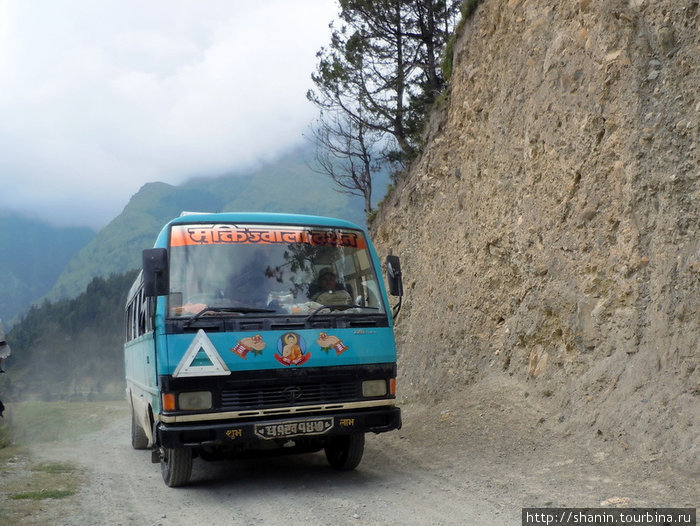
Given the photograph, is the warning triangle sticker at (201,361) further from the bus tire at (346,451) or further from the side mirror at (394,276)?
the side mirror at (394,276)

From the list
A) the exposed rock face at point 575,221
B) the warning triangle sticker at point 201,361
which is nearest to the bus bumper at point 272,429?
the warning triangle sticker at point 201,361

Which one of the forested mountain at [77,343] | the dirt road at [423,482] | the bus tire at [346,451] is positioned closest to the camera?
the dirt road at [423,482]

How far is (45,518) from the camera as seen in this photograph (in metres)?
5.74

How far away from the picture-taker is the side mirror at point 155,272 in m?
6.15

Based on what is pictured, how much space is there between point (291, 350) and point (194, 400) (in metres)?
1.04

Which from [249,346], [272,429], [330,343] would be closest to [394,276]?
[330,343]

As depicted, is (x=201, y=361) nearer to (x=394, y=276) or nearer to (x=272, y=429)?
(x=272, y=429)

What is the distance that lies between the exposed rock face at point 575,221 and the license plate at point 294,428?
3258 millimetres

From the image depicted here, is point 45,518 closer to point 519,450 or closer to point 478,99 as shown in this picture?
point 519,450

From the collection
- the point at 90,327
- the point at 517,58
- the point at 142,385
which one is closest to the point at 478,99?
the point at 517,58

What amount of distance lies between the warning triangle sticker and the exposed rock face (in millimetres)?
4387

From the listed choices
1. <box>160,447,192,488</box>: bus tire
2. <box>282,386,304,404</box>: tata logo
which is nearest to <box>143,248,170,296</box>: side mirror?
<box>282,386,304,404</box>: tata logo

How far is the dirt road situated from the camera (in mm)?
5605

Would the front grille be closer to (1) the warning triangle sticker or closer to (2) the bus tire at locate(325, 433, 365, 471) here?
(1) the warning triangle sticker
